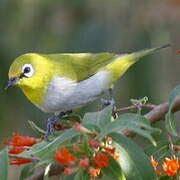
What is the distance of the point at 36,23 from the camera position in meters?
7.23

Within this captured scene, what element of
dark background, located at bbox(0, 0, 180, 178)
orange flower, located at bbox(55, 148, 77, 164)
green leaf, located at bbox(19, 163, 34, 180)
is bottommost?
green leaf, located at bbox(19, 163, 34, 180)

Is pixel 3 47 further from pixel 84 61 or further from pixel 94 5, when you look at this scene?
pixel 84 61

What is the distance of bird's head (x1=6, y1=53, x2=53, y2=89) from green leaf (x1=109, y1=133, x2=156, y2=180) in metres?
2.07

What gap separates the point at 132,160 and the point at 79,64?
2.53 meters

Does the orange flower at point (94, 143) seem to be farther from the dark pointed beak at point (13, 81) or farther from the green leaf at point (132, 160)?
the dark pointed beak at point (13, 81)

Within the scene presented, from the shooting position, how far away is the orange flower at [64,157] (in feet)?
9.07

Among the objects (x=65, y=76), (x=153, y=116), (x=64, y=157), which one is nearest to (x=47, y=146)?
(x=64, y=157)

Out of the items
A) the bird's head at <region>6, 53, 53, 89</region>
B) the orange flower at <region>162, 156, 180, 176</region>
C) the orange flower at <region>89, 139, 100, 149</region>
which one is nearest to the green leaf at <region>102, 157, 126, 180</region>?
the orange flower at <region>89, 139, 100, 149</region>

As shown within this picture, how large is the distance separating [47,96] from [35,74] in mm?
297

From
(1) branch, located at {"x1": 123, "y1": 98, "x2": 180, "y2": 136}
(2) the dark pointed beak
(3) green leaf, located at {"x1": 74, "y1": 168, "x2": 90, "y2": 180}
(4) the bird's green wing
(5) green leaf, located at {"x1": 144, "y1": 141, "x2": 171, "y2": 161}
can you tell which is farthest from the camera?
(4) the bird's green wing

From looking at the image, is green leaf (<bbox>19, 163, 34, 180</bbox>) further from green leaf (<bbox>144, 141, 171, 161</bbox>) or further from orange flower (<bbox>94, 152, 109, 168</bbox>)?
green leaf (<bbox>144, 141, 171, 161</bbox>)

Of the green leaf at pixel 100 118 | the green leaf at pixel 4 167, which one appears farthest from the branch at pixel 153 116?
the green leaf at pixel 4 167

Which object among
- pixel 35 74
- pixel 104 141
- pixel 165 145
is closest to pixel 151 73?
pixel 35 74

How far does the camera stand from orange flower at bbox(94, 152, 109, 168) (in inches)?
111
